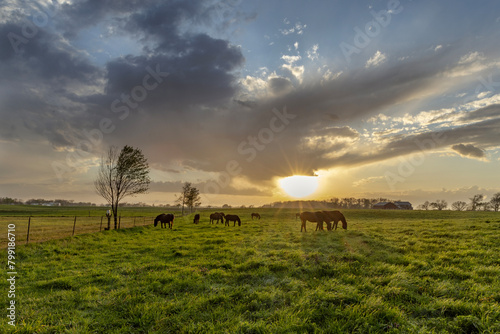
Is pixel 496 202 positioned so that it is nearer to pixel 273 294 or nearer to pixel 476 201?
pixel 476 201

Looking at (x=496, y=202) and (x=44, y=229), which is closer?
(x=44, y=229)

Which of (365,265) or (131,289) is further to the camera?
(365,265)

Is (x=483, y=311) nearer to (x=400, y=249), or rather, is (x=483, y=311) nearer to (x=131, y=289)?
(x=400, y=249)

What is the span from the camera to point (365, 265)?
907 centimetres

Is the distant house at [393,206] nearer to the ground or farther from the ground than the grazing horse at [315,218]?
nearer to the ground

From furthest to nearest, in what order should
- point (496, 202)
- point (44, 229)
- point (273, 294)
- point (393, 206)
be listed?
point (393, 206) → point (496, 202) → point (44, 229) → point (273, 294)

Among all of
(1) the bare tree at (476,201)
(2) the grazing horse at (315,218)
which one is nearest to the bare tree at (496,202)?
(1) the bare tree at (476,201)

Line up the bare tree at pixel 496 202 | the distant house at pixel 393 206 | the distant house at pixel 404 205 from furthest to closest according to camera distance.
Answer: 1. the distant house at pixel 404 205
2. the distant house at pixel 393 206
3. the bare tree at pixel 496 202

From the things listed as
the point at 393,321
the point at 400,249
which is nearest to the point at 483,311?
the point at 393,321

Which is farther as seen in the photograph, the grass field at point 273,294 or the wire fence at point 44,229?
the wire fence at point 44,229

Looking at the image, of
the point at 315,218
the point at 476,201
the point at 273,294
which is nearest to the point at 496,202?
the point at 476,201

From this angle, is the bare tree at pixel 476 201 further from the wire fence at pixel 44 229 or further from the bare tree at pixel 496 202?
the wire fence at pixel 44 229

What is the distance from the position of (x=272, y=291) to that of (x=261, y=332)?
6.59 ft

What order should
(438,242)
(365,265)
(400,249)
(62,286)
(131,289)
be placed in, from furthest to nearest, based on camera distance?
(438,242) < (400,249) < (365,265) < (62,286) < (131,289)
